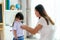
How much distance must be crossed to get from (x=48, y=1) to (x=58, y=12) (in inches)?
20.2

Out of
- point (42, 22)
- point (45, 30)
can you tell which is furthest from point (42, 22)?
point (45, 30)

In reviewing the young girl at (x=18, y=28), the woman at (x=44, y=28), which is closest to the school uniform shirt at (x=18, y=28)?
the young girl at (x=18, y=28)

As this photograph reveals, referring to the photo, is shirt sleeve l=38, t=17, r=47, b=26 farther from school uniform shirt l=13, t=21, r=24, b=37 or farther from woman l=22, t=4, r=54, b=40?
school uniform shirt l=13, t=21, r=24, b=37

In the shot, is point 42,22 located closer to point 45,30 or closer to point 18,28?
point 45,30

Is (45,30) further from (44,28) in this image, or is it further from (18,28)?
(18,28)

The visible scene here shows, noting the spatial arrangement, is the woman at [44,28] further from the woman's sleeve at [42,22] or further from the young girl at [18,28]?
the young girl at [18,28]

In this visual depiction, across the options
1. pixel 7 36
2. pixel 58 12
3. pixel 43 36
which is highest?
pixel 58 12

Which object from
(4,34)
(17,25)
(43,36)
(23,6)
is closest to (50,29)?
(43,36)

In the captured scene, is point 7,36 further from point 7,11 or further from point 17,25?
point 17,25

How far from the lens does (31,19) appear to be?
15.9 ft

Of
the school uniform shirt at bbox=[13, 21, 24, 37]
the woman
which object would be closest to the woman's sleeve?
the woman

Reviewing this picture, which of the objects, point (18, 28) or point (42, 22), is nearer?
point (42, 22)

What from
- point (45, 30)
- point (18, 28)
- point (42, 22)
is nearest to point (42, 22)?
point (42, 22)

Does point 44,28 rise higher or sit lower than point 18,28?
higher
